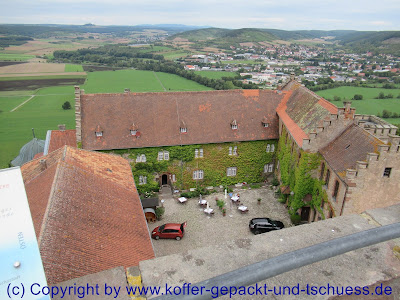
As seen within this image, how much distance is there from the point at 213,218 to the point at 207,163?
8.47 metres

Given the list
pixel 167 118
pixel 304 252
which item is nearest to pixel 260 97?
pixel 167 118

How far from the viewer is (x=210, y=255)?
16.6ft

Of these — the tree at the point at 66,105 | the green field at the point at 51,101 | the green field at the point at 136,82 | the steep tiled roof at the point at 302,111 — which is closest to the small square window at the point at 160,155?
the steep tiled roof at the point at 302,111

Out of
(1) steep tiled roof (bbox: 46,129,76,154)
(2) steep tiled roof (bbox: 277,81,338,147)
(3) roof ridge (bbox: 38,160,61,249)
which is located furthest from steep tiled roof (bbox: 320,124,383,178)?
(1) steep tiled roof (bbox: 46,129,76,154)

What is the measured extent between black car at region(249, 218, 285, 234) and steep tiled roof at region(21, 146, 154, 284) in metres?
14.5

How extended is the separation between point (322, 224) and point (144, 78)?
149 m

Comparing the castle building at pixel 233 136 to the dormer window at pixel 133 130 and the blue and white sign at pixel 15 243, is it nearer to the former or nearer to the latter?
the dormer window at pixel 133 130

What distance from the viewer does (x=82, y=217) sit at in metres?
18.4

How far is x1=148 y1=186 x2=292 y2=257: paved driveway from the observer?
31.3 m

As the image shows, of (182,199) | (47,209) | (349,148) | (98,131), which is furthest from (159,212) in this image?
(349,148)

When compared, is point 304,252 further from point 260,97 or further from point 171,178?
point 260,97

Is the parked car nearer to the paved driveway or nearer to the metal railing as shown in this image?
the paved driveway

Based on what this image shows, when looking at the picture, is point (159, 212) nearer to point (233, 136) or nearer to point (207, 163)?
point (207, 163)

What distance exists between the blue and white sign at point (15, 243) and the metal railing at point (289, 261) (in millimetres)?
2499
